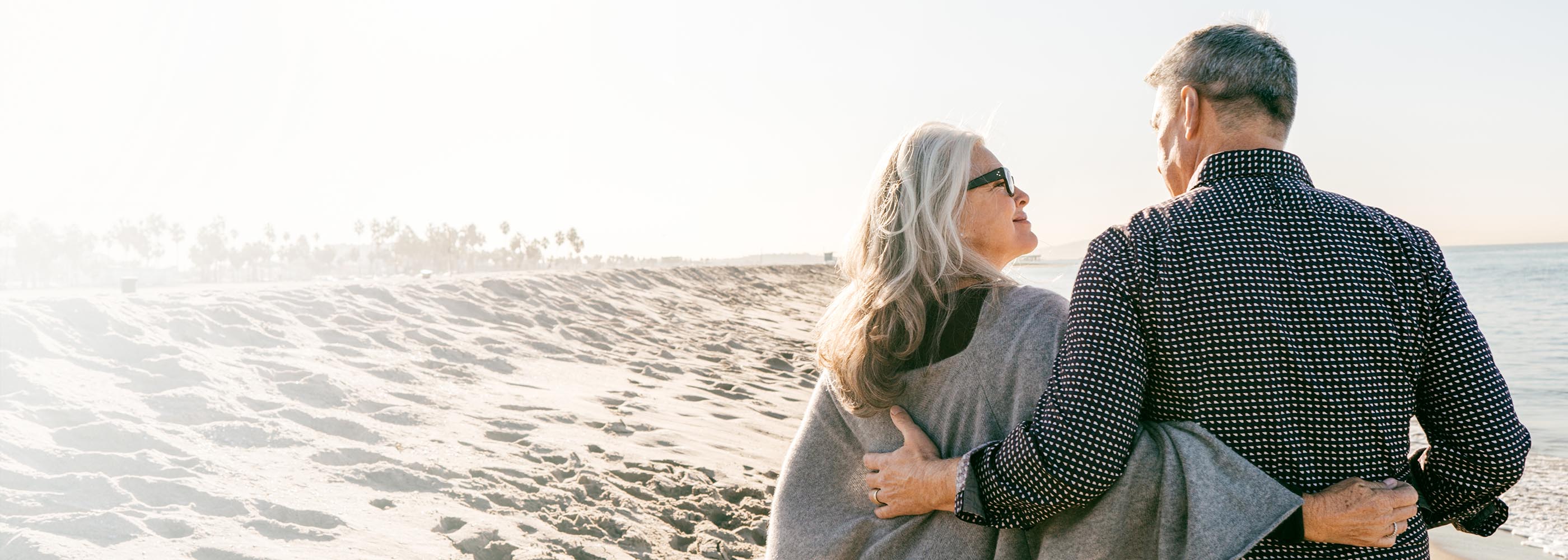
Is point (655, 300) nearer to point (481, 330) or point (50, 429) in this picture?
point (481, 330)

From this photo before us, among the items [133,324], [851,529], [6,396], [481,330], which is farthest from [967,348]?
[481,330]

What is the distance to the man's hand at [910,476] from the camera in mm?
1816

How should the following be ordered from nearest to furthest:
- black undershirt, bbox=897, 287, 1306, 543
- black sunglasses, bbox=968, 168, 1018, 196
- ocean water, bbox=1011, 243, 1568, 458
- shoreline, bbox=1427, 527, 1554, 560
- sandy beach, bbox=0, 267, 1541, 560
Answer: black undershirt, bbox=897, 287, 1306, 543 → black sunglasses, bbox=968, 168, 1018, 196 → sandy beach, bbox=0, 267, 1541, 560 → shoreline, bbox=1427, 527, 1554, 560 → ocean water, bbox=1011, 243, 1568, 458

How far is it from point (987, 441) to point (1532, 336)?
74.1 feet

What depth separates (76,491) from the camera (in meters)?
3.63

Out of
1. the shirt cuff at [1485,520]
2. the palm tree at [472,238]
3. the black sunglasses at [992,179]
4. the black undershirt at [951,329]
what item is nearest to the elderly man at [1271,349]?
the shirt cuff at [1485,520]

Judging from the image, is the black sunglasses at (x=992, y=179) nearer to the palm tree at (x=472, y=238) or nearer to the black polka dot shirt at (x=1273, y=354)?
the black polka dot shirt at (x=1273, y=354)

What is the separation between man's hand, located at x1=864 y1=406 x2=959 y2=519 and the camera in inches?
71.5

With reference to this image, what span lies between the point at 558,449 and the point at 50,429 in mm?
2326

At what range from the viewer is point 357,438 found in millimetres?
4875

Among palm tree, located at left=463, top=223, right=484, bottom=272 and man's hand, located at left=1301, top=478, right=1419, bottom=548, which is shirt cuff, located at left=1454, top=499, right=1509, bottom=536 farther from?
palm tree, located at left=463, top=223, right=484, bottom=272

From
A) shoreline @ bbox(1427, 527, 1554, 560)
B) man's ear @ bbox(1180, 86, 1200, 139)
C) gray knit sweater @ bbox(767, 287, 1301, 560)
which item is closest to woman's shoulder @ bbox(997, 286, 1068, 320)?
gray knit sweater @ bbox(767, 287, 1301, 560)

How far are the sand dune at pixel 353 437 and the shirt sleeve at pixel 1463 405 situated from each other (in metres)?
2.70

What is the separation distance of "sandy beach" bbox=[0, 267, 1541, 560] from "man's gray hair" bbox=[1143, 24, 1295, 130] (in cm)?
275
